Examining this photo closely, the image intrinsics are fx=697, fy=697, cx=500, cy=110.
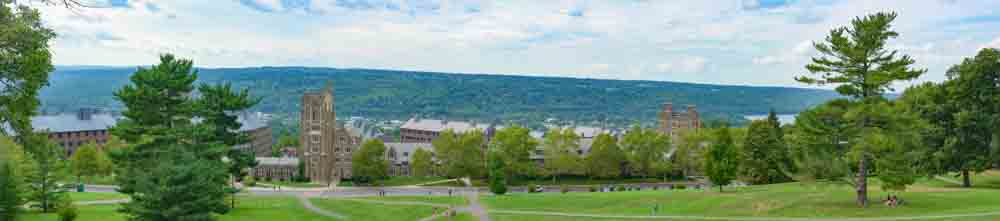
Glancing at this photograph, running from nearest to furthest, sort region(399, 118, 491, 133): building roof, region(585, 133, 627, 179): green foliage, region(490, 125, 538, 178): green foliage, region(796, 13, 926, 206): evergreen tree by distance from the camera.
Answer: region(796, 13, 926, 206): evergreen tree, region(490, 125, 538, 178): green foliage, region(585, 133, 627, 179): green foliage, region(399, 118, 491, 133): building roof

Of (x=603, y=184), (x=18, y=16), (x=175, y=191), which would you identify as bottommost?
(x=603, y=184)

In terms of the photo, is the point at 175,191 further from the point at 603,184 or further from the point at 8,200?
the point at 603,184

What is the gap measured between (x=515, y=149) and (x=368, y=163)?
2172 centimetres

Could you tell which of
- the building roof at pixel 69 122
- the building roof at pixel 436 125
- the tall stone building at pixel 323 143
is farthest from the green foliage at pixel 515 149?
the building roof at pixel 69 122

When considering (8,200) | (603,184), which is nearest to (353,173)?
(603,184)

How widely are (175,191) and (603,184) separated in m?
77.3

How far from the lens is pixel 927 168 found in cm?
5269

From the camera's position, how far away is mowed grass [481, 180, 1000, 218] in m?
38.8

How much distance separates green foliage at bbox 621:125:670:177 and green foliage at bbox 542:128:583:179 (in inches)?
306

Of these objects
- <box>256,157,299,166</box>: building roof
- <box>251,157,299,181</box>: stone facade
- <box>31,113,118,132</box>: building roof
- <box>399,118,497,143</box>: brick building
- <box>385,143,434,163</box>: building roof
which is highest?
<box>31,113,118,132</box>: building roof

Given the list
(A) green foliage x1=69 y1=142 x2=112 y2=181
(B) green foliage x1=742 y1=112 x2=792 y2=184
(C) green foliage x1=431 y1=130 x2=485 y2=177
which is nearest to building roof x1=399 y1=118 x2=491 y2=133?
(C) green foliage x1=431 y1=130 x2=485 y2=177

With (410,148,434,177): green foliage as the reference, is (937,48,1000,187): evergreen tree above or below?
above

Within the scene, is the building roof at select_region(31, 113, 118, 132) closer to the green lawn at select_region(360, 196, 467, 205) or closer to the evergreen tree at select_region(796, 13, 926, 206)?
the green lawn at select_region(360, 196, 467, 205)

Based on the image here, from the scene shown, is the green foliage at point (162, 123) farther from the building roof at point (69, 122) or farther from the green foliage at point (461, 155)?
the building roof at point (69, 122)
